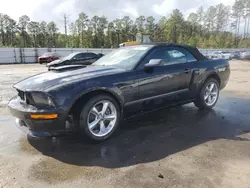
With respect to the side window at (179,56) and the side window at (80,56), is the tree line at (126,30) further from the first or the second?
the side window at (179,56)

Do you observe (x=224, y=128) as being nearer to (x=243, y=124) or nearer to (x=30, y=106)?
(x=243, y=124)

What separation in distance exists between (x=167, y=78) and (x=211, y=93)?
5.44 ft

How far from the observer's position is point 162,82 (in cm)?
416

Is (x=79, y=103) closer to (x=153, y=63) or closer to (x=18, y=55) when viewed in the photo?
(x=153, y=63)

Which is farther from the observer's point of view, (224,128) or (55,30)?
(55,30)

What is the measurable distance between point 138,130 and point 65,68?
1644mm

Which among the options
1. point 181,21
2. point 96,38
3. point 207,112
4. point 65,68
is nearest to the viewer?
point 65,68

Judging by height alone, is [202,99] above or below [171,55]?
below

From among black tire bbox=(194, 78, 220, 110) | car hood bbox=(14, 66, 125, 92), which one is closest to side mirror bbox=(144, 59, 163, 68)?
car hood bbox=(14, 66, 125, 92)

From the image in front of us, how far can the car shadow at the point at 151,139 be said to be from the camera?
3037 mm

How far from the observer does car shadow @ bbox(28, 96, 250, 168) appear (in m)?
3.04

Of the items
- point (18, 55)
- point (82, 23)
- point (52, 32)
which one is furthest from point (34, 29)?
point (18, 55)

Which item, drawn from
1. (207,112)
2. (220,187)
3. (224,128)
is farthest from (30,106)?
(207,112)

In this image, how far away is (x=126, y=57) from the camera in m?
4.28
